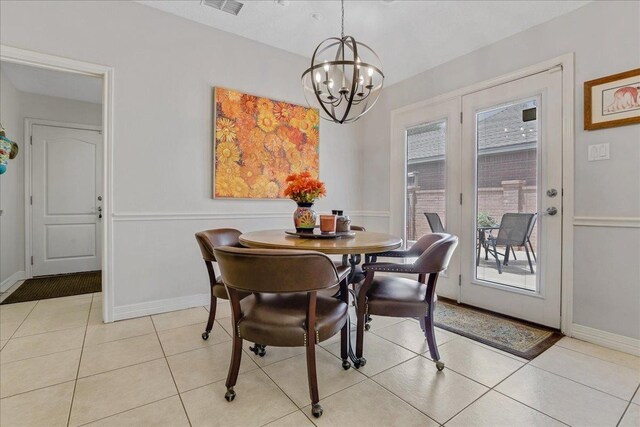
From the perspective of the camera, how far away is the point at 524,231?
2648 mm

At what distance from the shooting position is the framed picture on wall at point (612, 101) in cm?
207

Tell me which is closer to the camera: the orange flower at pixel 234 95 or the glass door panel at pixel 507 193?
the glass door panel at pixel 507 193

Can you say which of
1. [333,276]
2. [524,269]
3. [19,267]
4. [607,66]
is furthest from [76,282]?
[607,66]

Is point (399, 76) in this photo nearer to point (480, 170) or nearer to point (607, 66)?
point (480, 170)

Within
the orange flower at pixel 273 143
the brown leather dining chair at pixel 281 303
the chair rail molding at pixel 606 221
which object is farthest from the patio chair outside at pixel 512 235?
the orange flower at pixel 273 143

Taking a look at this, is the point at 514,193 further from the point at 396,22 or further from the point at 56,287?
the point at 56,287

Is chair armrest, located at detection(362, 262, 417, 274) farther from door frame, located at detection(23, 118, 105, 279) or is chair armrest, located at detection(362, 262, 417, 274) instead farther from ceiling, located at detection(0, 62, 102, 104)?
door frame, located at detection(23, 118, 105, 279)

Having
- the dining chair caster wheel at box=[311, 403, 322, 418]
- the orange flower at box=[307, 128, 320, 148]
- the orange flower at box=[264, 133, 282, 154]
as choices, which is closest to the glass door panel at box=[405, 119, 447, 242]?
the orange flower at box=[307, 128, 320, 148]

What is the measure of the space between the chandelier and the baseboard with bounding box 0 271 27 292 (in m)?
3.97

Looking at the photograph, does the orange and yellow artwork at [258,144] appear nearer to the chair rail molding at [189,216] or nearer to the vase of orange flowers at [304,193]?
the chair rail molding at [189,216]

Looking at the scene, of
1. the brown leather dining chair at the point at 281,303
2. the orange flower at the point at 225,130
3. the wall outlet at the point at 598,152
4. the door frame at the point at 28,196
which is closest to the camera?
the brown leather dining chair at the point at 281,303

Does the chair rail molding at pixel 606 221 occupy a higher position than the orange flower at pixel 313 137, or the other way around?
the orange flower at pixel 313 137

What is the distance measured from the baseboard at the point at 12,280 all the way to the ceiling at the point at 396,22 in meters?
3.44

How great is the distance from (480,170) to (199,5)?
3.07 m
